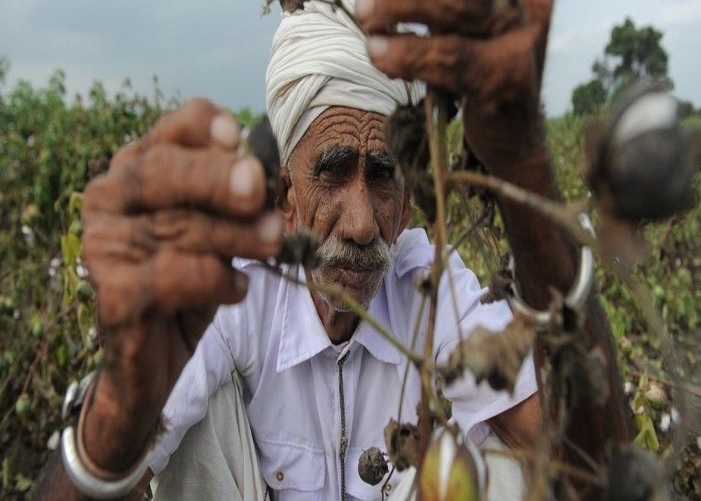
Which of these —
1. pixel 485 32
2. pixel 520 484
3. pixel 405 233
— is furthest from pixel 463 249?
pixel 485 32

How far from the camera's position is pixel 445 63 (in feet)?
2.08

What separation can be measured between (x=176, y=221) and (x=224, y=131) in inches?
3.2

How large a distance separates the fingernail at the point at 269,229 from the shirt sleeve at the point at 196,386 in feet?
2.34

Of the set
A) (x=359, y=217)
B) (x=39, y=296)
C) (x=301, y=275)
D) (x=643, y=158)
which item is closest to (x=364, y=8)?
(x=643, y=158)

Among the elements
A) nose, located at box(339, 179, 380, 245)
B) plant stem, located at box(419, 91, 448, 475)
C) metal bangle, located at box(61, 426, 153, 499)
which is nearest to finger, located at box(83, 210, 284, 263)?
plant stem, located at box(419, 91, 448, 475)

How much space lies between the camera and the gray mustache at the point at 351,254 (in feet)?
4.82

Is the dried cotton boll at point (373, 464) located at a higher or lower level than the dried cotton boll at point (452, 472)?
lower

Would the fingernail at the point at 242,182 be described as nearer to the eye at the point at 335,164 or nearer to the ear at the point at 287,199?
the eye at the point at 335,164

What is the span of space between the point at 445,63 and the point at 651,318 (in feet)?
0.80

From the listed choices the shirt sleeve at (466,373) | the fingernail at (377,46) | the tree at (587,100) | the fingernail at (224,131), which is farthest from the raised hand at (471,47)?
the tree at (587,100)

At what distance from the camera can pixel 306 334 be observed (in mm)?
1574

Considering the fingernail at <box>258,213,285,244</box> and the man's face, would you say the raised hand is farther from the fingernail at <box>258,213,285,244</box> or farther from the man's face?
the man's face

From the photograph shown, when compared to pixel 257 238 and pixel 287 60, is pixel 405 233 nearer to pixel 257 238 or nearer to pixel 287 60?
pixel 287 60

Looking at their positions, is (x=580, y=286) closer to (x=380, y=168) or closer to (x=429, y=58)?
(x=429, y=58)
